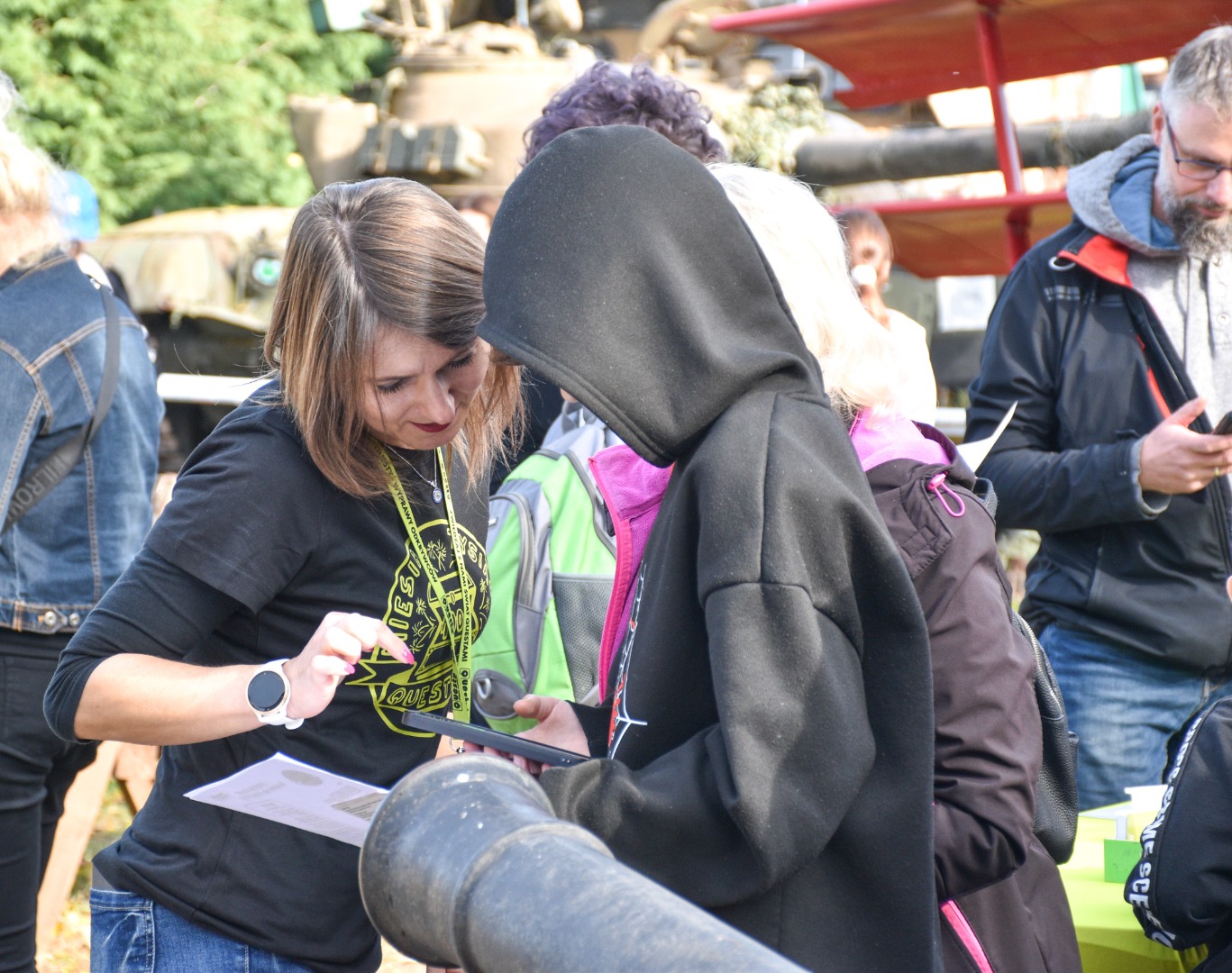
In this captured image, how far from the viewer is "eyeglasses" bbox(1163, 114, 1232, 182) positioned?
3.23 meters

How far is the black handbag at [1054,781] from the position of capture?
6.23 feet

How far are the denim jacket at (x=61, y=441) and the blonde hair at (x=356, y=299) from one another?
1.16 m

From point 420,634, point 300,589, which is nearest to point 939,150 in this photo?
point 420,634

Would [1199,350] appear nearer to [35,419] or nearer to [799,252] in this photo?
[799,252]

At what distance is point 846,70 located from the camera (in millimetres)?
7516

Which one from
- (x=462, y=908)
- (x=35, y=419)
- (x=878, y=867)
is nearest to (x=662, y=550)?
(x=878, y=867)

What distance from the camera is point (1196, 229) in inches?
128

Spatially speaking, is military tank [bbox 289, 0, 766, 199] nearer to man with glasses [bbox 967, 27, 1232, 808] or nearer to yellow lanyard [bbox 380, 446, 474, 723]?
man with glasses [bbox 967, 27, 1232, 808]

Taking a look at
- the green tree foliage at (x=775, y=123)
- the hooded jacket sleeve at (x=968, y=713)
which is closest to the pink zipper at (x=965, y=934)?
the hooded jacket sleeve at (x=968, y=713)

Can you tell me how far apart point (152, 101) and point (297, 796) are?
17953 mm

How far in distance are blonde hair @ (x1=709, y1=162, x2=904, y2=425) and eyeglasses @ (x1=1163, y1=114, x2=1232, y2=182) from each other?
72.6 inches

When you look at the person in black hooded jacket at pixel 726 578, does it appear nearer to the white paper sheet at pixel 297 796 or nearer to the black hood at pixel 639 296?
the black hood at pixel 639 296

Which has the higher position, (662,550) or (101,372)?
(662,550)

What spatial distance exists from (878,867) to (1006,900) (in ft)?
1.40
